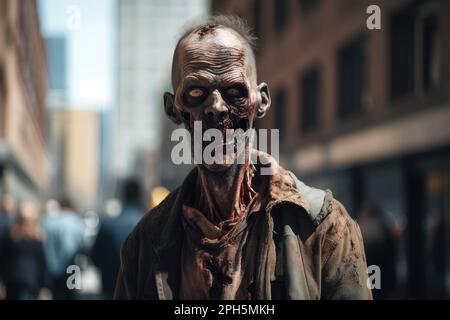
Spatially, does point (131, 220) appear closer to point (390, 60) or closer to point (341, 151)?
point (390, 60)

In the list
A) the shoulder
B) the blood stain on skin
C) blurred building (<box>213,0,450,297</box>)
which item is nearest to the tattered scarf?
the shoulder

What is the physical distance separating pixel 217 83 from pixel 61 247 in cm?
932

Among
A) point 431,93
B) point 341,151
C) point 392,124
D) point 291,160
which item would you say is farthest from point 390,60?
point 291,160

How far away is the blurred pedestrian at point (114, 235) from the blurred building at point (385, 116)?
443cm

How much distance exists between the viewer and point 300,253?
6.93 feet

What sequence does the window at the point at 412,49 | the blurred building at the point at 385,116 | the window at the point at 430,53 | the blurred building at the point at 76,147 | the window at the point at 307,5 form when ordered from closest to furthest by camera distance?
the blurred building at the point at 385,116, the window at the point at 430,53, the window at the point at 412,49, the window at the point at 307,5, the blurred building at the point at 76,147

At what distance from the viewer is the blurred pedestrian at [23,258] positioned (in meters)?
9.34

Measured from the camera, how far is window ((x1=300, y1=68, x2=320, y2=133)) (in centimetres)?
2506

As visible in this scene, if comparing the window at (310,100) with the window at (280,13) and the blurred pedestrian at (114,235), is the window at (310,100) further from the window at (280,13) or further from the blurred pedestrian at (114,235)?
the blurred pedestrian at (114,235)

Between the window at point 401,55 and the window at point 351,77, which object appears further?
the window at point 351,77

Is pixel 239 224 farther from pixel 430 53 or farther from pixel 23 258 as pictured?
pixel 430 53

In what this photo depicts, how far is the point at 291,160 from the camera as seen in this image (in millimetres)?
27734

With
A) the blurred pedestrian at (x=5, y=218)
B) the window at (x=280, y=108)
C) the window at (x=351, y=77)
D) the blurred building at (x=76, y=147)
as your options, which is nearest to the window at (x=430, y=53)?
the window at (x=351, y=77)

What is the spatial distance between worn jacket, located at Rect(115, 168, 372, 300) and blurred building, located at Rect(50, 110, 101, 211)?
134 m
